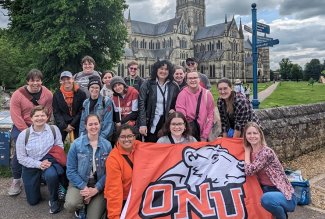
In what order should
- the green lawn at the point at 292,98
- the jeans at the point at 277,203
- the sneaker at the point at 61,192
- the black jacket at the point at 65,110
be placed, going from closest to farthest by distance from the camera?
the jeans at the point at 277,203
the sneaker at the point at 61,192
the black jacket at the point at 65,110
the green lawn at the point at 292,98

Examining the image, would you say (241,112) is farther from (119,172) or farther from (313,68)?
(313,68)

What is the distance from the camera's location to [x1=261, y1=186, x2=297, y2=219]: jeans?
14.5ft

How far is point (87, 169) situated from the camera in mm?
5027

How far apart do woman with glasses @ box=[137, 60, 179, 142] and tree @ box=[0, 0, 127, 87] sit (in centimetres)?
1641

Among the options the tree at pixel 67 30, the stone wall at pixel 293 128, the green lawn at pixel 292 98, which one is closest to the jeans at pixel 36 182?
the stone wall at pixel 293 128

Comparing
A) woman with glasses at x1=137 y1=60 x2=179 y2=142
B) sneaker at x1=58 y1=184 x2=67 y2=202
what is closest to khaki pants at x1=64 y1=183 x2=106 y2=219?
sneaker at x1=58 y1=184 x2=67 y2=202

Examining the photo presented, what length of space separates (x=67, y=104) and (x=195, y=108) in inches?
99.1

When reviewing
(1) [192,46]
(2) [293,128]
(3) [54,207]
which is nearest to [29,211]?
(3) [54,207]

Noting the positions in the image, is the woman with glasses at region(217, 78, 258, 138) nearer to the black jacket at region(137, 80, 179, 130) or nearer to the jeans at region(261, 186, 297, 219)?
the black jacket at region(137, 80, 179, 130)

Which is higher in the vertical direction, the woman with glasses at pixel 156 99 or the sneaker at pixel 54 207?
the woman with glasses at pixel 156 99

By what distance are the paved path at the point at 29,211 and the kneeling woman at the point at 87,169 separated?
0.58 metres

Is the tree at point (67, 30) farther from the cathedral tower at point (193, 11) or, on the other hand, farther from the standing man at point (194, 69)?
the cathedral tower at point (193, 11)

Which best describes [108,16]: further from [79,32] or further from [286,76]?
[286,76]

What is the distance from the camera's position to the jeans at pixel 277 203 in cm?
442
